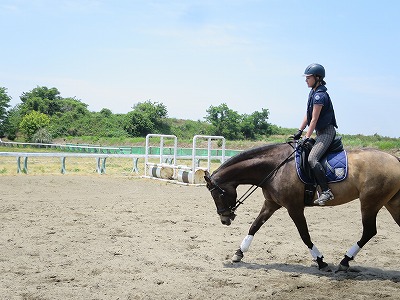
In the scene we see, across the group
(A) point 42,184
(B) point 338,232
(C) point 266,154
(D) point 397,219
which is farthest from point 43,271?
(A) point 42,184

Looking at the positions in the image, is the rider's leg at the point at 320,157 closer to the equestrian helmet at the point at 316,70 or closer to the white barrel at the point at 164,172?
the equestrian helmet at the point at 316,70

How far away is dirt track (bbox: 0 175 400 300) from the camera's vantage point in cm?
577

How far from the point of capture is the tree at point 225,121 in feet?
182

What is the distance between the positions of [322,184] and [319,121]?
2.95 feet

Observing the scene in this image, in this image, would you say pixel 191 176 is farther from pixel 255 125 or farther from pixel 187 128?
pixel 187 128

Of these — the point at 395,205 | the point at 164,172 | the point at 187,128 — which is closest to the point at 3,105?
the point at 187,128

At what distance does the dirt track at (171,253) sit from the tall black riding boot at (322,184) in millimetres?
1021

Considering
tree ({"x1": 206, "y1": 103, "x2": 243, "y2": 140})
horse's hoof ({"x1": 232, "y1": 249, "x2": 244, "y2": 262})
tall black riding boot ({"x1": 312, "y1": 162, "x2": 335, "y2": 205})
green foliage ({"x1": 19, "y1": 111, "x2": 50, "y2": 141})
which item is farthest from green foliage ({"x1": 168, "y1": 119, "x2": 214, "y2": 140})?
tall black riding boot ({"x1": 312, "y1": 162, "x2": 335, "y2": 205})

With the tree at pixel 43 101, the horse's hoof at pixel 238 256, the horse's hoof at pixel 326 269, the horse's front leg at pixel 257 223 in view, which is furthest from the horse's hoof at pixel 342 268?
the tree at pixel 43 101

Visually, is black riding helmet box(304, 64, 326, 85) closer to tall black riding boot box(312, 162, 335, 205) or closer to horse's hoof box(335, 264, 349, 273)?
tall black riding boot box(312, 162, 335, 205)

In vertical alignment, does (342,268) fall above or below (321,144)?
below

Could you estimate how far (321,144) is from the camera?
7012mm

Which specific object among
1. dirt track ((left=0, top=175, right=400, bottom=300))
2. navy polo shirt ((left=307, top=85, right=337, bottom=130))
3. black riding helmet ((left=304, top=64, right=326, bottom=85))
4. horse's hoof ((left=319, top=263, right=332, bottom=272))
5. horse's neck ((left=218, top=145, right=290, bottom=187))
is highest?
black riding helmet ((left=304, top=64, right=326, bottom=85))

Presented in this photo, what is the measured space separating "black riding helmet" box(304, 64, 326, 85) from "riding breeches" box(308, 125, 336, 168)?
2.39ft
